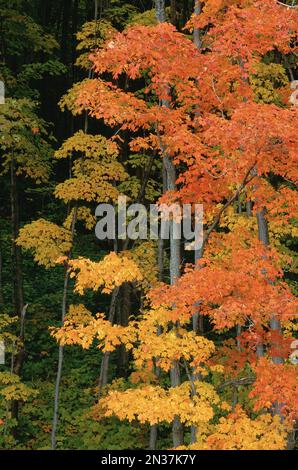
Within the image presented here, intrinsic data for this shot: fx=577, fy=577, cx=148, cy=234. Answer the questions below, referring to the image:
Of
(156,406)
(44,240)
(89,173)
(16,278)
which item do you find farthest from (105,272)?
(16,278)

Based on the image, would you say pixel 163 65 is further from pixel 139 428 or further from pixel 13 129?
pixel 139 428

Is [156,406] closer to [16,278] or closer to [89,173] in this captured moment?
[89,173]

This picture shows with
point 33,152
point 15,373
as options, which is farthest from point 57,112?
point 15,373

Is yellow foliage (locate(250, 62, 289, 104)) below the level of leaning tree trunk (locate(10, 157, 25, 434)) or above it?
above

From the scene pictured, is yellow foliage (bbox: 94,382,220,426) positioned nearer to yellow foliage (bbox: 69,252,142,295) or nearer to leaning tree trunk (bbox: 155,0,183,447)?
leaning tree trunk (bbox: 155,0,183,447)

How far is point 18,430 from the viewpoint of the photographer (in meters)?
15.2

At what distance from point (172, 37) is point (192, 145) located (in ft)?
6.22

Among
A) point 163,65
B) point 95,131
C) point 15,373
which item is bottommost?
point 15,373

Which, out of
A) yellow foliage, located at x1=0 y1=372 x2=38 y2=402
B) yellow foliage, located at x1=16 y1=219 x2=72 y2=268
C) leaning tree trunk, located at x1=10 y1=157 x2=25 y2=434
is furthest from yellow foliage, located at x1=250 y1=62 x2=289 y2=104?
yellow foliage, located at x1=0 y1=372 x2=38 y2=402

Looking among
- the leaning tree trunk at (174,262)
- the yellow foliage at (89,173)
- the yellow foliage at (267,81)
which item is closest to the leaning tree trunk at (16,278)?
the yellow foliage at (89,173)

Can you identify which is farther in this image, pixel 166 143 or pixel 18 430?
pixel 18 430

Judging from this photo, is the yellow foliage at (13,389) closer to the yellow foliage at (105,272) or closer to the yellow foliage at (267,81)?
the yellow foliage at (105,272)

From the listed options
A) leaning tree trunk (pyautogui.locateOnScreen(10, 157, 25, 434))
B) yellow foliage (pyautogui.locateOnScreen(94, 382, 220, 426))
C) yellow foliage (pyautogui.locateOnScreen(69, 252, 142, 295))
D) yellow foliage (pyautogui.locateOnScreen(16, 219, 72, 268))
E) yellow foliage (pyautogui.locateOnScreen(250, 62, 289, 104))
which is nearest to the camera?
yellow foliage (pyautogui.locateOnScreen(94, 382, 220, 426))

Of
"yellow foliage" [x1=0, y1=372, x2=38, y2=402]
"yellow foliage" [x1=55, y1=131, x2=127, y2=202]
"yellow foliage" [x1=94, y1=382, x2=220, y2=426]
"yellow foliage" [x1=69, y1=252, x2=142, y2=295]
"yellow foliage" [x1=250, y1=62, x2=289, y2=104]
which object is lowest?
"yellow foliage" [x1=94, y1=382, x2=220, y2=426]
